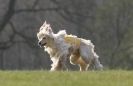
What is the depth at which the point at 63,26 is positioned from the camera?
52.6 m

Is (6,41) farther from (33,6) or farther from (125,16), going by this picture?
(125,16)

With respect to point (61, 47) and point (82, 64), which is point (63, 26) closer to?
point (82, 64)

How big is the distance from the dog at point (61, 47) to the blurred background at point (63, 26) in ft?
95.9

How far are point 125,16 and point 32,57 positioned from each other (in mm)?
6541

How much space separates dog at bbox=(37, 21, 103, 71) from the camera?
20406 millimetres

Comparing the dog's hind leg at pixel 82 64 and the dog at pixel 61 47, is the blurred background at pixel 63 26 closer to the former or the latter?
the dog's hind leg at pixel 82 64

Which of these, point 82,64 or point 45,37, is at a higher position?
point 45,37
